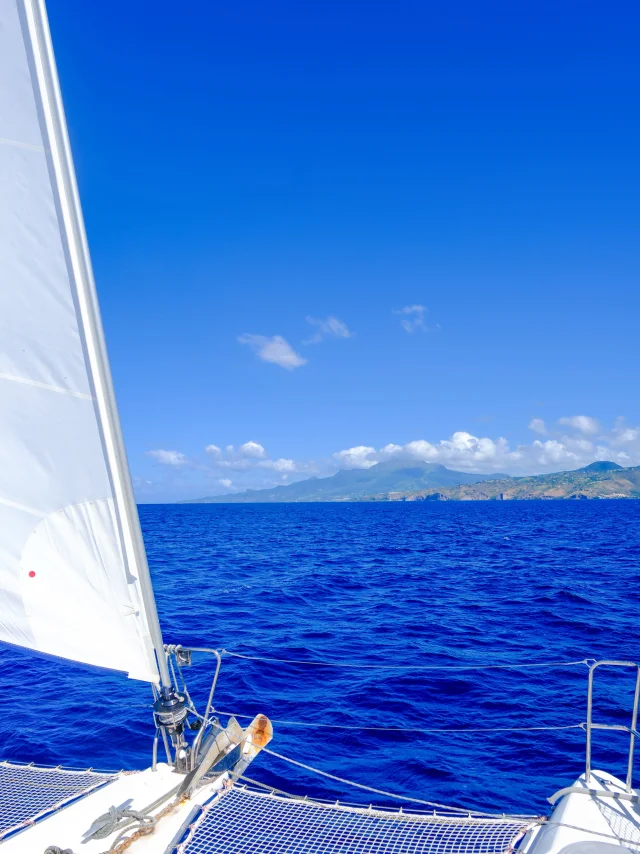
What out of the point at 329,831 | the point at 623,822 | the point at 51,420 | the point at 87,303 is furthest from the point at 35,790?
the point at 623,822

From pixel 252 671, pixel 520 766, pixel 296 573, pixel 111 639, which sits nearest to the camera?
pixel 111 639

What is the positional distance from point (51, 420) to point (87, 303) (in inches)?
36.6

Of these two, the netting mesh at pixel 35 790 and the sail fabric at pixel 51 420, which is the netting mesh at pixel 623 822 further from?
the netting mesh at pixel 35 790

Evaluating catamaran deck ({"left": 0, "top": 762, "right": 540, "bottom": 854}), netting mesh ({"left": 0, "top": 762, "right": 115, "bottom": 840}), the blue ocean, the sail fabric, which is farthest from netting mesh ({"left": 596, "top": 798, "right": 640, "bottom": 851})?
netting mesh ({"left": 0, "top": 762, "right": 115, "bottom": 840})

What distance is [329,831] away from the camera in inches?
190

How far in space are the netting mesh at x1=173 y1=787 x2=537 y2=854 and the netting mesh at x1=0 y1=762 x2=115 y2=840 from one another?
1.30 meters

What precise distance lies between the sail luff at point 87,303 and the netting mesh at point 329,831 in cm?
148

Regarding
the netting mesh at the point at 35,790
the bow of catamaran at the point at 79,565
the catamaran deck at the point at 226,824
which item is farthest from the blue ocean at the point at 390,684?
the netting mesh at the point at 35,790

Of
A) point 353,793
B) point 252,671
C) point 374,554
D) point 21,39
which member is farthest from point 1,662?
point 374,554

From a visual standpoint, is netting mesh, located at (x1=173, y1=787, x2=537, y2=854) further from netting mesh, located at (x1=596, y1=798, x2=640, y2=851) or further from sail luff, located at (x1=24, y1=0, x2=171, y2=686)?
sail luff, located at (x1=24, y1=0, x2=171, y2=686)

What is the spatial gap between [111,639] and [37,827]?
1517 mm

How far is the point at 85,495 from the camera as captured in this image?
446cm

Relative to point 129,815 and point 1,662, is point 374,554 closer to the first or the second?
point 1,662

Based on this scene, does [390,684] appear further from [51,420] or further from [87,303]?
[87,303]
